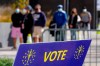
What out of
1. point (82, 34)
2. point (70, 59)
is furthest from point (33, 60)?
point (82, 34)

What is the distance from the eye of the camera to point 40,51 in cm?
631

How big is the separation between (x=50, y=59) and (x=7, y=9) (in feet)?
68.3

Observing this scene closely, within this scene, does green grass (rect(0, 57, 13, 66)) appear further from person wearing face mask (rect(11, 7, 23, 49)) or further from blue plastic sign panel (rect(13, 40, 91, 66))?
person wearing face mask (rect(11, 7, 23, 49))

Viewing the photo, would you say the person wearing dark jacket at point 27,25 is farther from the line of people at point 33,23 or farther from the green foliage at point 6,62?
the green foliage at point 6,62

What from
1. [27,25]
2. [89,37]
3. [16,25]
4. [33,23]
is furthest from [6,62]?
[16,25]

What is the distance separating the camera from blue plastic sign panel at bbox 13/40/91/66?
20.1ft

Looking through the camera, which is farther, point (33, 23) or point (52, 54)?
point (33, 23)

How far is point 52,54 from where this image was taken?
645 centimetres

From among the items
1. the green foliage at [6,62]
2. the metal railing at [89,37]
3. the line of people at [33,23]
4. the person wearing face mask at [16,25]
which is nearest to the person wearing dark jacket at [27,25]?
the line of people at [33,23]

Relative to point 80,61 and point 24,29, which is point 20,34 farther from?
point 80,61

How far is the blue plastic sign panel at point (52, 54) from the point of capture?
6.12 meters

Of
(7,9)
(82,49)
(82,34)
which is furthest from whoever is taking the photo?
(7,9)

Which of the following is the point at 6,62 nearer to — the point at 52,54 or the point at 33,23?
the point at 52,54

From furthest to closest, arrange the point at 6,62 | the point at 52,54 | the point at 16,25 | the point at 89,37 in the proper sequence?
the point at 16,25, the point at 89,37, the point at 6,62, the point at 52,54
